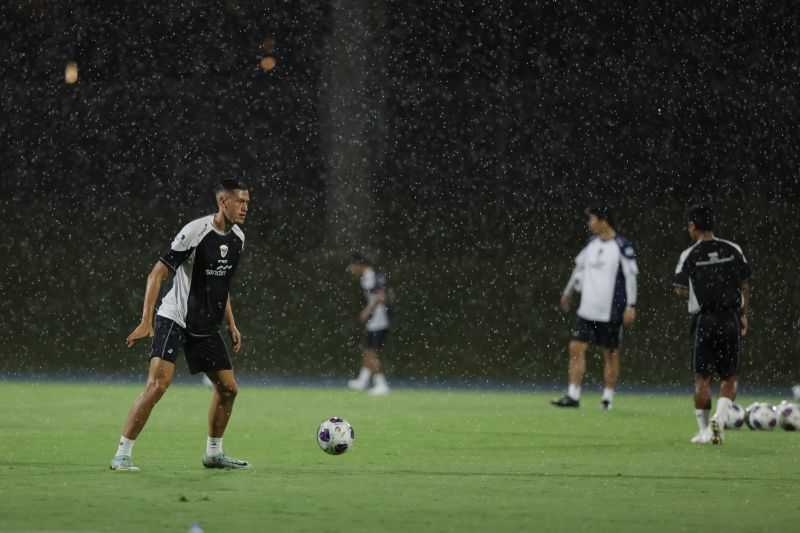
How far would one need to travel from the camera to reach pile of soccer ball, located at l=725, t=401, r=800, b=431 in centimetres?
1505

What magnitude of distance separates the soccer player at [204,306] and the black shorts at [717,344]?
4.82 m

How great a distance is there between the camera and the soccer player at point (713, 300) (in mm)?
13398

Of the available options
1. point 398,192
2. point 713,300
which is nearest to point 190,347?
point 713,300

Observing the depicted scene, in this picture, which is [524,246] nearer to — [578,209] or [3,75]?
[578,209]

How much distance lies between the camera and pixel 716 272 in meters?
13.4

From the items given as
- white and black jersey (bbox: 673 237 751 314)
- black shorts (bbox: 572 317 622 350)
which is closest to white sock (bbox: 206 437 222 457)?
white and black jersey (bbox: 673 237 751 314)

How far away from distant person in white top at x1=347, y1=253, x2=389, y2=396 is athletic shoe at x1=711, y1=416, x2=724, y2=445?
9.25 metres

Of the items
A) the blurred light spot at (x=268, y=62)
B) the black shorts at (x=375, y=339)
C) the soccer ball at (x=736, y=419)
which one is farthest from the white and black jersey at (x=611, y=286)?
the blurred light spot at (x=268, y=62)

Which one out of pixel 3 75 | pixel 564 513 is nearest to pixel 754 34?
pixel 3 75

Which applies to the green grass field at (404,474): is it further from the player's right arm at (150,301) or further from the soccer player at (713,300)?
the player's right arm at (150,301)

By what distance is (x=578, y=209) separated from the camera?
79.1 feet

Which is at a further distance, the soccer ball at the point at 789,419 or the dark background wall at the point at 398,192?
the dark background wall at the point at 398,192

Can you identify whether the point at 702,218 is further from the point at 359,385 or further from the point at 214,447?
the point at 359,385

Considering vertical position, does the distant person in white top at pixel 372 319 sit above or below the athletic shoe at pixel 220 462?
above
